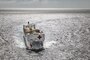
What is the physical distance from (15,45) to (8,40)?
7cm

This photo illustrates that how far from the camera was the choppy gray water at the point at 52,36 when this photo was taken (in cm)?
97

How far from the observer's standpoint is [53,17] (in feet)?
5.04

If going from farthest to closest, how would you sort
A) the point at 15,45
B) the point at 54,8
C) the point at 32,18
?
the point at 54,8 < the point at 32,18 < the point at 15,45

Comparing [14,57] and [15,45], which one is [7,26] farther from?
[14,57]

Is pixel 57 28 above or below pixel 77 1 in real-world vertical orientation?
below

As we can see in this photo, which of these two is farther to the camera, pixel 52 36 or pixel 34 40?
pixel 52 36

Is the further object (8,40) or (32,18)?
(32,18)

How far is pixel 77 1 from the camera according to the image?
1887mm

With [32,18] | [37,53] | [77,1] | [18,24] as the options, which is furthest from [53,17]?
[37,53]

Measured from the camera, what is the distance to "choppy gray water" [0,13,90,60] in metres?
0.97

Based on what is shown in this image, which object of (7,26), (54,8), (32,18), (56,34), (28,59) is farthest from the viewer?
(54,8)

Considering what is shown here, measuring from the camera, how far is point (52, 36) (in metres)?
1.18

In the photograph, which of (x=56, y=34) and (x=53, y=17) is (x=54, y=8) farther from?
(x=56, y=34)

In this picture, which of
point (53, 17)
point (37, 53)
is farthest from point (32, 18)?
point (37, 53)
